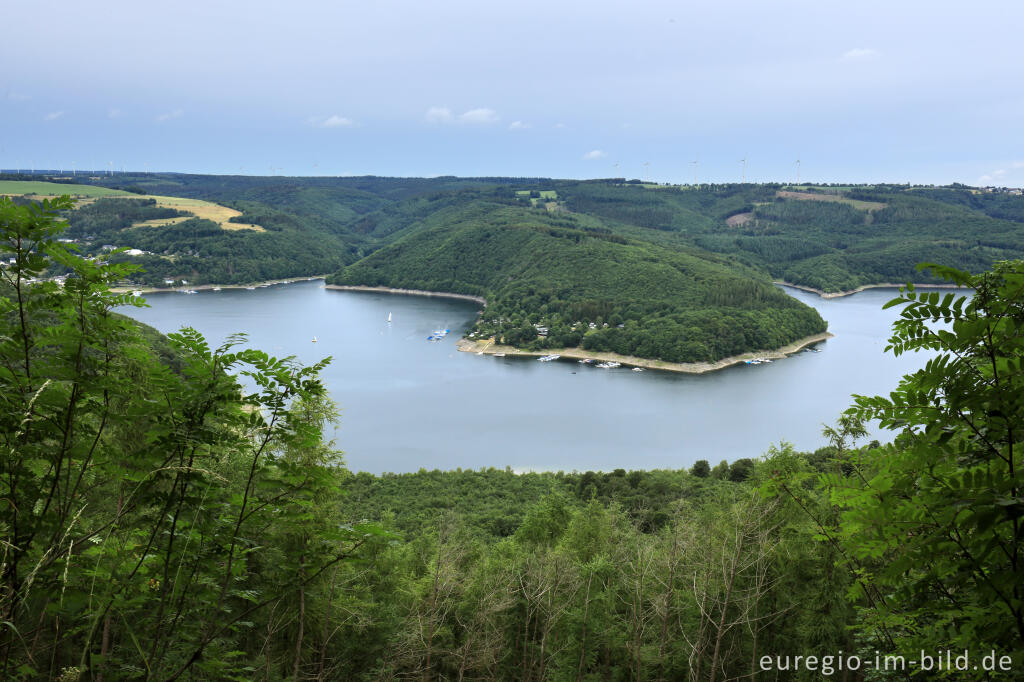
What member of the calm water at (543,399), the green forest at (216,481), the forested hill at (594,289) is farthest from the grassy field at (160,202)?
the green forest at (216,481)

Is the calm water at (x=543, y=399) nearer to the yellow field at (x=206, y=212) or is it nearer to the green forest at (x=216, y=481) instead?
the green forest at (x=216, y=481)

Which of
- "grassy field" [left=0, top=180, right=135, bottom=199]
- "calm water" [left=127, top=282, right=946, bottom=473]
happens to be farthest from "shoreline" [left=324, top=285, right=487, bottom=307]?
"grassy field" [left=0, top=180, right=135, bottom=199]

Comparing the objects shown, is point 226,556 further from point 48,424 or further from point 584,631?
point 584,631

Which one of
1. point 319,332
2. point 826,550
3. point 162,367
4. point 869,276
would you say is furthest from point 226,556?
point 869,276

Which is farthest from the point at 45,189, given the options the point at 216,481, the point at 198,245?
the point at 216,481

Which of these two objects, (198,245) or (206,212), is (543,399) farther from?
(206,212)
